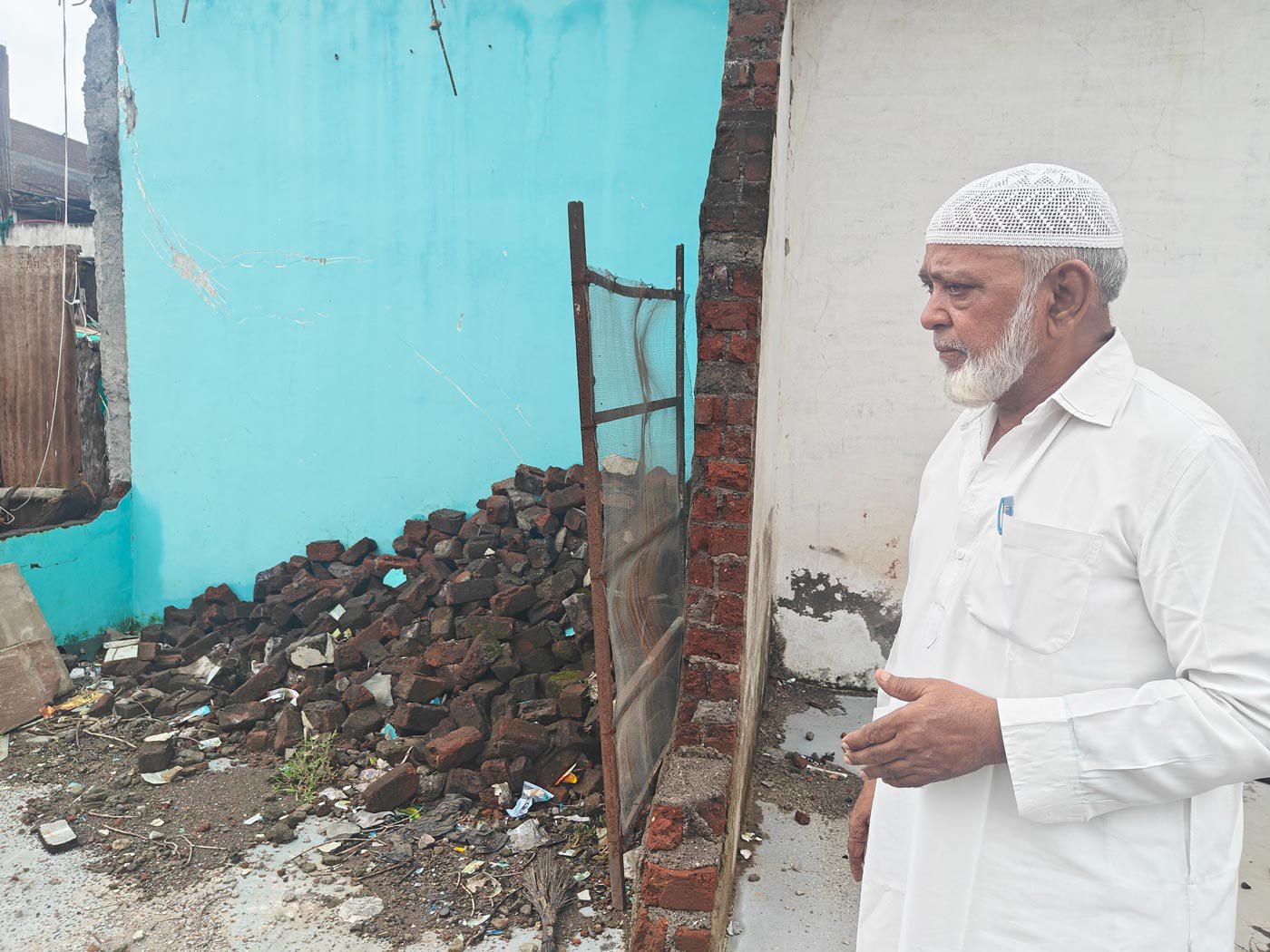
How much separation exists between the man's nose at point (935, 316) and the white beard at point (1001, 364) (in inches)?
3.1

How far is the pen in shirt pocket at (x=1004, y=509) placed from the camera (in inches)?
59.7

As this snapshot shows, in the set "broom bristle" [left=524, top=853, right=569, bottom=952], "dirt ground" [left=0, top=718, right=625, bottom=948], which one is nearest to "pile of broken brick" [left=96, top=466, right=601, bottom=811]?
"dirt ground" [left=0, top=718, right=625, bottom=948]

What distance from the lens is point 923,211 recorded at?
4242 mm

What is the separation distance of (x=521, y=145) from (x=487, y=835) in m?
4.27

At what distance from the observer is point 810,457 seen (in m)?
4.55

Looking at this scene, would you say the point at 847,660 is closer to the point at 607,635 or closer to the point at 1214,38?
the point at 607,635

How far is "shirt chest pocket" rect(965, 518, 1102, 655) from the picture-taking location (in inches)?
55.1

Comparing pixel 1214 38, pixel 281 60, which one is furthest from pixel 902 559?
pixel 281 60

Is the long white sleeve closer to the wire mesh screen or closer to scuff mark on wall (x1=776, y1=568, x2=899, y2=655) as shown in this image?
the wire mesh screen

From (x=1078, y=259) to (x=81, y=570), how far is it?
704cm

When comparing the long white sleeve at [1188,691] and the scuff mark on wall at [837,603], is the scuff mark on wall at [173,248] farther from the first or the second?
the long white sleeve at [1188,691]

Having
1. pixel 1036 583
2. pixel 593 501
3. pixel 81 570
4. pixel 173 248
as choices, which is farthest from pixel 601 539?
pixel 81 570

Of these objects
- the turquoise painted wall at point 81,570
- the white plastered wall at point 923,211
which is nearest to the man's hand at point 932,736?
the white plastered wall at point 923,211

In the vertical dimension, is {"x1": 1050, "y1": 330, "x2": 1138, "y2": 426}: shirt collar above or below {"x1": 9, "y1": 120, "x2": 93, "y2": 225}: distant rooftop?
below
